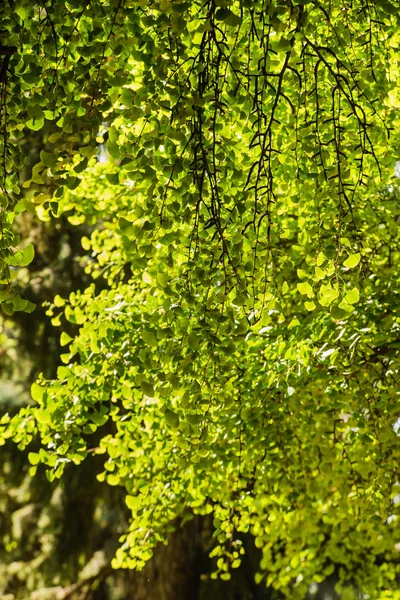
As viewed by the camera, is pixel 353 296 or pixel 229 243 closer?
pixel 353 296

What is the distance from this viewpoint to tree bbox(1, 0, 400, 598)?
172cm

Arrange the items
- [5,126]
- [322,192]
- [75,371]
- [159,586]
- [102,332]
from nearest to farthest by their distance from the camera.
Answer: [5,126]
[322,192]
[102,332]
[75,371]
[159,586]

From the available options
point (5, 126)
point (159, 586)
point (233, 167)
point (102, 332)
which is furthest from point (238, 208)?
point (159, 586)

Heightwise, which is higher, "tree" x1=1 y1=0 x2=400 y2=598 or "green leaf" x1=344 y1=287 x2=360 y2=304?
"tree" x1=1 y1=0 x2=400 y2=598

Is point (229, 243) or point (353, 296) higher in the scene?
point (229, 243)

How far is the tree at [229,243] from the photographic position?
1718mm

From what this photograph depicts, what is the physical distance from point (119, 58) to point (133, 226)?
1.42ft

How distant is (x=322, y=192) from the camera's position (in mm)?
2002

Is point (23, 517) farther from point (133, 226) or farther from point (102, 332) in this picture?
point (133, 226)

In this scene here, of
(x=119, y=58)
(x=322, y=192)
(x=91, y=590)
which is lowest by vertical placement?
(x=91, y=590)

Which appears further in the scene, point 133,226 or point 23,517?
point 23,517

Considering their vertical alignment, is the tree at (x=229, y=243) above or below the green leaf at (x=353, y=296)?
above

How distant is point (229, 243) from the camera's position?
6.29ft

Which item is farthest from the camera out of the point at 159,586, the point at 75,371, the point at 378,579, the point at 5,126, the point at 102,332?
the point at 159,586
